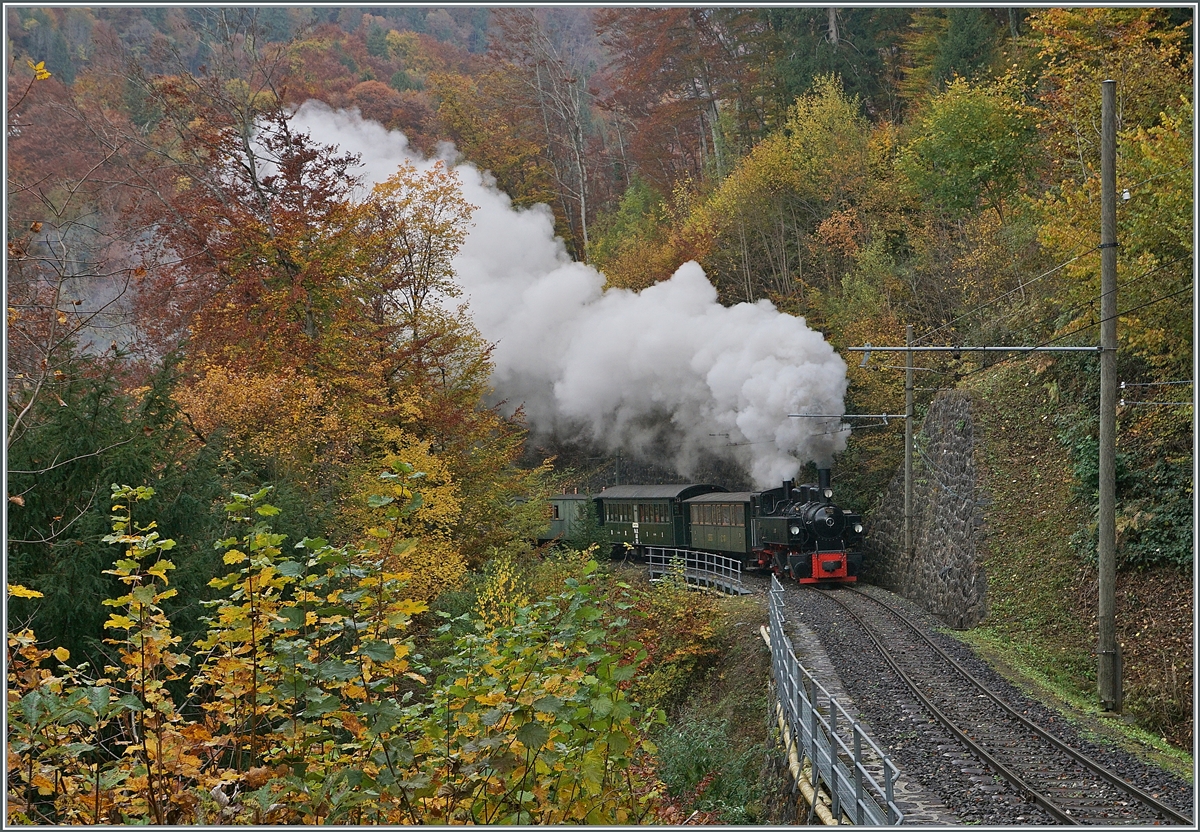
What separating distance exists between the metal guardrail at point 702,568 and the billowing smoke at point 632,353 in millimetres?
2675

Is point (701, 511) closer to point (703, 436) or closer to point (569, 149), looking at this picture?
point (703, 436)

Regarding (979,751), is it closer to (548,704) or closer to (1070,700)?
(1070,700)

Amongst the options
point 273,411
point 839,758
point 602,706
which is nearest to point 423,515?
point 273,411

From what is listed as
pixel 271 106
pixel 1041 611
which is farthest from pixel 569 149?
pixel 1041 611

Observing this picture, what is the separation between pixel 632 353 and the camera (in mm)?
32656

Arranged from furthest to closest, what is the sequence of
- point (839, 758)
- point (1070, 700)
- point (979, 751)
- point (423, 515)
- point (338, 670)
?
point (423, 515), point (1070, 700), point (979, 751), point (839, 758), point (338, 670)

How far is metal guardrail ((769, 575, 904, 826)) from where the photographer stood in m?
7.34

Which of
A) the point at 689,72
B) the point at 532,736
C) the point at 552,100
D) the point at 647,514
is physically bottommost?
the point at 647,514

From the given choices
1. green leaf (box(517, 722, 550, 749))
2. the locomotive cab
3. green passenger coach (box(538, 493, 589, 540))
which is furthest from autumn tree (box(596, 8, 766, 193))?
green leaf (box(517, 722, 550, 749))

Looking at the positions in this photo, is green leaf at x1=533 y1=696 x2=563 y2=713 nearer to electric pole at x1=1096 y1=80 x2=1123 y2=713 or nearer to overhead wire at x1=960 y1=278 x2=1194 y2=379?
overhead wire at x1=960 y1=278 x2=1194 y2=379

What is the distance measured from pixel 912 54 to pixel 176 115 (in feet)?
91.9

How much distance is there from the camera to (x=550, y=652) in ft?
17.5

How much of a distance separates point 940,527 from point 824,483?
294 centimetres

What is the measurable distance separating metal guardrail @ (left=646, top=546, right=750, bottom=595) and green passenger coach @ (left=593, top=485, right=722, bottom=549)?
1.51ft
